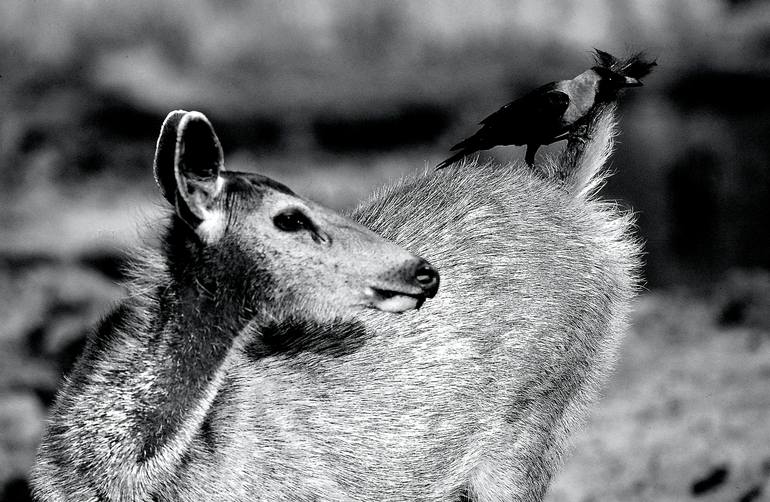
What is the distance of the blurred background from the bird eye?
4.49 metres

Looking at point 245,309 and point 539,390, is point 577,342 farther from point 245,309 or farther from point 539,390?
point 245,309

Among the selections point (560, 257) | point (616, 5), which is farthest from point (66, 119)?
point (560, 257)

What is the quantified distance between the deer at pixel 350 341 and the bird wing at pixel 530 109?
0.46 m

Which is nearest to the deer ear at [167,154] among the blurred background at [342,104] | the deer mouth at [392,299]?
the deer mouth at [392,299]

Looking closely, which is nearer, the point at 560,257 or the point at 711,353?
the point at 560,257

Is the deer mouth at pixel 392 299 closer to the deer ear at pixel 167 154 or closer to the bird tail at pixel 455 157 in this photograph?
the deer ear at pixel 167 154

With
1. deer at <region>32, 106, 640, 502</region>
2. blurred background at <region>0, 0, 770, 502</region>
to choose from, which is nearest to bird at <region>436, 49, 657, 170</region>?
deer at <region>32, 106, 640, 502</region>

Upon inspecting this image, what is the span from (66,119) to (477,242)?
5.36 metres

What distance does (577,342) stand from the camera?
4387 mm

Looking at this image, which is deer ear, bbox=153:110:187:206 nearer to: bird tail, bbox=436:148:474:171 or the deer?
the deer

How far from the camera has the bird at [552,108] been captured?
161 inches

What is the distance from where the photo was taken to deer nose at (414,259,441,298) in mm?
3291

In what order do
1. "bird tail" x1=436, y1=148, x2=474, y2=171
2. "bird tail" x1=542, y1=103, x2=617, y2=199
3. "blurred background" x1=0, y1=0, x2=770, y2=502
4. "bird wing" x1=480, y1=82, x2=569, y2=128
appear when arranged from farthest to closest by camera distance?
"blurred background" x1=0, y1=0, x2=770, y2=502
"bird tail" x1=542, y1=103, x2=617, y2=199
"bird tail" x1=436, y1=148, x2=474, y2=171
"bird wing" x1=480, y1=82, x2=569, y2=128

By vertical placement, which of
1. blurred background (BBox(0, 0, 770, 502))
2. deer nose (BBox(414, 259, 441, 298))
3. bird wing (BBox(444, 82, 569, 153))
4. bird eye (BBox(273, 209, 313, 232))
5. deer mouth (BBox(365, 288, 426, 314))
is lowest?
blurred background (BBox(0, 0, 770, 502))
